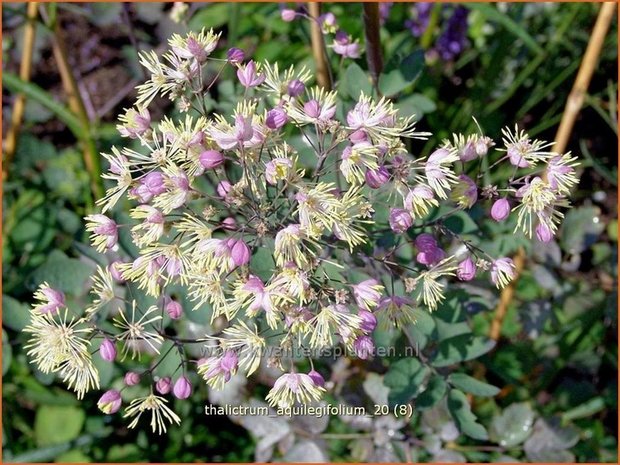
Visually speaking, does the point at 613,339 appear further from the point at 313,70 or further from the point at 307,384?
the point at 307,384

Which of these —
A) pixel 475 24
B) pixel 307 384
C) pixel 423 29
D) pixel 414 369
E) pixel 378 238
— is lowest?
pixel 307 384

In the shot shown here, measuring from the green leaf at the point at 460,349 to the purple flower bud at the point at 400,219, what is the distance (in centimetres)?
40

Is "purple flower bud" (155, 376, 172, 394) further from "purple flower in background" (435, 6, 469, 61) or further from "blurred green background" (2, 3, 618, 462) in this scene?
"purple flower in background" (435, 6, 469, 61)

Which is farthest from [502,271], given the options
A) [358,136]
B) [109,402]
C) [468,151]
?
[109,402]

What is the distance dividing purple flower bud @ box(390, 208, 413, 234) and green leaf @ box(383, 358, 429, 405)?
358 millimetres

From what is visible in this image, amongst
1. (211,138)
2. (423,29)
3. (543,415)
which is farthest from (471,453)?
(423,29)

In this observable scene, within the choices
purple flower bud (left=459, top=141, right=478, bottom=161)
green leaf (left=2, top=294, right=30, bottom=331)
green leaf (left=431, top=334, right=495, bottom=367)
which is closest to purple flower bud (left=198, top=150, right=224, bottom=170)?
purple flower bud (left=459, top=141, right=478, bottom=161)

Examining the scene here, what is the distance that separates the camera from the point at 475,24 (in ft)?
8.21

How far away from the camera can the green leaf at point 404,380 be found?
4.04ft

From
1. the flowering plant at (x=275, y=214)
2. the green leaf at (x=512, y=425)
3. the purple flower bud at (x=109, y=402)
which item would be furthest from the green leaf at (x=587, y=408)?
the purple flower bud at (x=109, y=402)

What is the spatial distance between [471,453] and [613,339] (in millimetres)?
538

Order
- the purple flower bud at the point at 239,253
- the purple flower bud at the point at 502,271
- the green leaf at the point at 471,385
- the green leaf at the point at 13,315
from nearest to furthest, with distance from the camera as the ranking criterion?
the purple flower bud at the point at 239,253
the purple flower bud at the point at 502,271
the green leaf at the point at 471,385
the green leaf at the point at 13,315

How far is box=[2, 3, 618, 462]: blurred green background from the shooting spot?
1624mm

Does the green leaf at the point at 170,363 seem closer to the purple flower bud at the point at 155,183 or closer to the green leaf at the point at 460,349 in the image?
the purple flower bud at the point at 155,183
